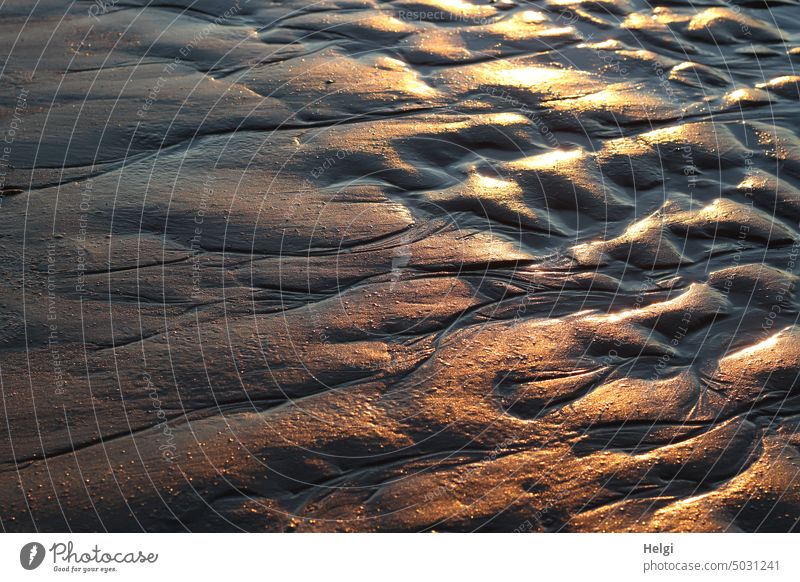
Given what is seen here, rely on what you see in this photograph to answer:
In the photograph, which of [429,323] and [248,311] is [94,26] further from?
[429,323]

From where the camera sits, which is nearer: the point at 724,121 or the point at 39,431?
the point at 39,431

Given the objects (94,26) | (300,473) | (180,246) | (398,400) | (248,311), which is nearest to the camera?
(300,473)

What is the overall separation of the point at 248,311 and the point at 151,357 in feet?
1.26

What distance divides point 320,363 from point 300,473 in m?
0.48

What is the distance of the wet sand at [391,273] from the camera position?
2.62 metres

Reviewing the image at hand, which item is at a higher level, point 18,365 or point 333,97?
point 333,97

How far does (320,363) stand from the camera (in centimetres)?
300

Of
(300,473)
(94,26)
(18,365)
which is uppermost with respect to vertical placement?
(94,26)

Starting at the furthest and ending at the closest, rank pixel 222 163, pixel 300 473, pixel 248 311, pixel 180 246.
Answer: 1. pixel 222 163
2. pixel 180 246
3. pixel 248 311
4. pixel 300 473

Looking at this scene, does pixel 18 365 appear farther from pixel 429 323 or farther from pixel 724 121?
pixel 724 121

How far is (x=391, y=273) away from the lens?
340cm

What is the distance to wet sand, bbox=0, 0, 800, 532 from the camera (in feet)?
8.59

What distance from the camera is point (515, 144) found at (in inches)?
163

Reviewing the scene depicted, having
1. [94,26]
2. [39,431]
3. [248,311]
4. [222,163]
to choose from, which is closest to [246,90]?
[222,163]
